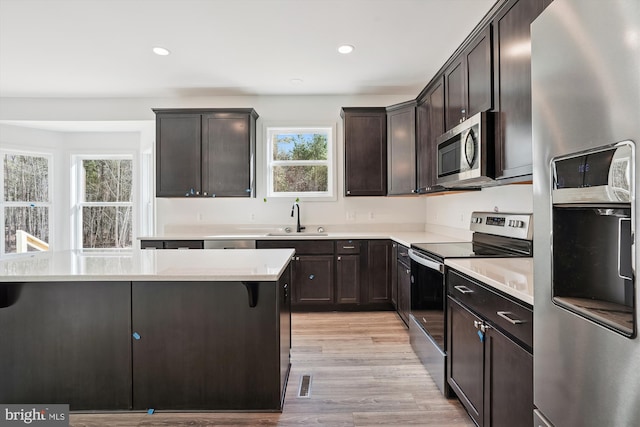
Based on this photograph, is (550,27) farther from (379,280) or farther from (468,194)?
(379,280)

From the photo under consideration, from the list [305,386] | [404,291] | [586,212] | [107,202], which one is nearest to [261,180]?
[404,291]

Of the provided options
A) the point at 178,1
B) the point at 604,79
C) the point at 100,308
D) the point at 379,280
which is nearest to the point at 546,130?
the point at 604,79

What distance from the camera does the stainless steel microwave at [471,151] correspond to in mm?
2141

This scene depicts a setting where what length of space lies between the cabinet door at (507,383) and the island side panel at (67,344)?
190cm

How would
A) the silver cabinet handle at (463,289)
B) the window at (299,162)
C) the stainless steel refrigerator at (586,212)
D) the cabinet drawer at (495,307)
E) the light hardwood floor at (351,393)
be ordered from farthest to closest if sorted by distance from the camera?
the window at (299,162)
the light hardwood floor at (351,393)
the silver cabinet handle at (463,289)
the cabinet drawer at (495,307)
the stainless steel refrigerator at (586,212)

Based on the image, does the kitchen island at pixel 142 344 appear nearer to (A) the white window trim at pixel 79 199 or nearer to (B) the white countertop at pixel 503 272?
(B) the white countertop at pixel 503 272

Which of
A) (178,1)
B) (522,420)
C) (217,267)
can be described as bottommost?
(522,420)

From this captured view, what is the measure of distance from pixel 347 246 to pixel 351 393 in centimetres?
185

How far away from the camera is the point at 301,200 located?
178 inches

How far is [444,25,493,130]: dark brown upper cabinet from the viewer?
2.14 meters

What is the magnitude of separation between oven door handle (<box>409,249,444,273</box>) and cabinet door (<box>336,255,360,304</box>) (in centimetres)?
117

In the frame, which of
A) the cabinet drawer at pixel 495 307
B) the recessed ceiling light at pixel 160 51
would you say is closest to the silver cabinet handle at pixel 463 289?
the cabinet drawer at pixel 495 307

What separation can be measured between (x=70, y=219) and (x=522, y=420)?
5.83 m

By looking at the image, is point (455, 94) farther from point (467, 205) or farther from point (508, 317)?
point (508, 317)
